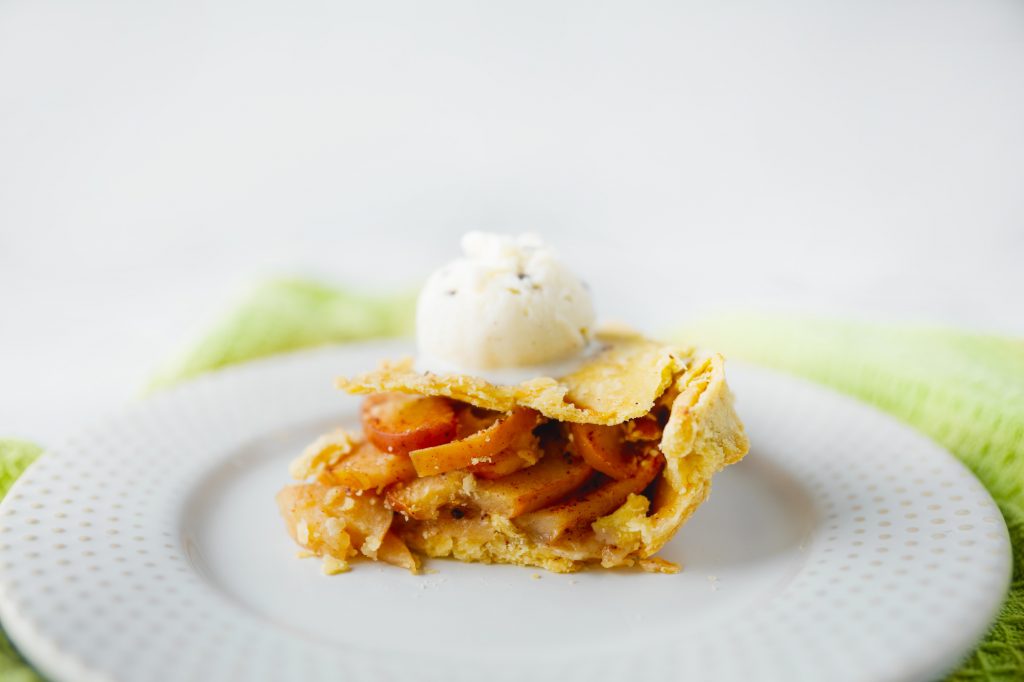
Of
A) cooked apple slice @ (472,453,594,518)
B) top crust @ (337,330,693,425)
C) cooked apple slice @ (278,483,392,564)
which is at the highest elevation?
top crust @ (337,330,693,425)

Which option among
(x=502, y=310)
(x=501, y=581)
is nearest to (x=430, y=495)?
(x=501, y=581)

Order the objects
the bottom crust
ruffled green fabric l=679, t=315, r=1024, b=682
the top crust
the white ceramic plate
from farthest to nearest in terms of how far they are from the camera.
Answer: the top crust < the bottom crust < ruffled green fabric l=679, t=315, r=1024, b=682 < the white ceramic plate

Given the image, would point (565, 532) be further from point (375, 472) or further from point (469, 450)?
point (375, 472)

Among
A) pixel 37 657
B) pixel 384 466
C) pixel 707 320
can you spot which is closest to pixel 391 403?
pixel 384 466

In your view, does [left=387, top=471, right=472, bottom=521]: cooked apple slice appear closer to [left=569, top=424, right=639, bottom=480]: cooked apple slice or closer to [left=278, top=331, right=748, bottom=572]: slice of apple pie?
[left=278, top=331, right=748, bottom=572]: slice of apple pie

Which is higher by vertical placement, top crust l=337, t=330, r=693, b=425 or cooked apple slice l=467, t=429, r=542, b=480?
top crust l=337, t=330, r=693, b=425

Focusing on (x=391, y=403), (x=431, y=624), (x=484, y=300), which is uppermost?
(x=484, y=300)

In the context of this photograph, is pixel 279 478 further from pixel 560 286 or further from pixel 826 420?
pixel 826 420

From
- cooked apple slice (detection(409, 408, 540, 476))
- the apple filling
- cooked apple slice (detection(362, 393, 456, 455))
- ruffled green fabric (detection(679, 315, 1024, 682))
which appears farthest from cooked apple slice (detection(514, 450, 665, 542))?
ruffled green fabric (detection(679, 315, 1024, 682))
